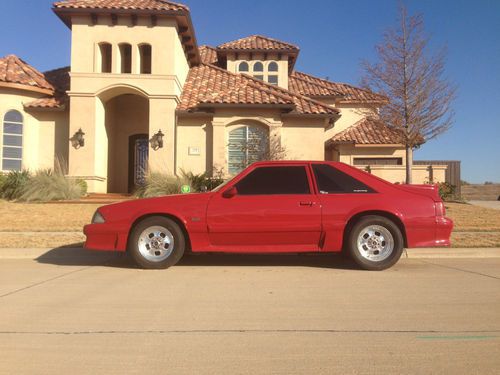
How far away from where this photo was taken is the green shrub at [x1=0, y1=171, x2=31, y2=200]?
48.0 feet

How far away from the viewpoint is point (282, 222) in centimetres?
645

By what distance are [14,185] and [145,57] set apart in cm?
701

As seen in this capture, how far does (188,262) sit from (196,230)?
1.17 metres

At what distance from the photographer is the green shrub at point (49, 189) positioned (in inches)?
555

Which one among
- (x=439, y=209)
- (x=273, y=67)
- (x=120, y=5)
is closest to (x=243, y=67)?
(x=273, y=67)

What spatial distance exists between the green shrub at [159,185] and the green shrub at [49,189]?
208 cm

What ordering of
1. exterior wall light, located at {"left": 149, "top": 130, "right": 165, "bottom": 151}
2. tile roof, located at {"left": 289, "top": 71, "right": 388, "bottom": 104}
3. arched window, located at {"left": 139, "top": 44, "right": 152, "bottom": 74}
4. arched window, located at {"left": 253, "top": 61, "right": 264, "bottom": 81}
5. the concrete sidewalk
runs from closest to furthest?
1. the concrete sidewalk
2. exterior wall light, located at {"left": 149, "top": 130, "right": 165, "bottom": 151}
3. arched window, located at {"left": 139, "top": 44, "right": 152, "bottom": 74}
4. arched window, located at {"left": 253, "top": 61, "right": 264, "bottom": 81}
5. tile roof, located at {"left": 289, "top": 71, "right": 388, "bottom": 104}

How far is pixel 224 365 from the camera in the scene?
3.24 metres

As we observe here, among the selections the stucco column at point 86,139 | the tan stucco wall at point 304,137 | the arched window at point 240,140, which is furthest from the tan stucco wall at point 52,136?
the tan stucco wall at point 304,137

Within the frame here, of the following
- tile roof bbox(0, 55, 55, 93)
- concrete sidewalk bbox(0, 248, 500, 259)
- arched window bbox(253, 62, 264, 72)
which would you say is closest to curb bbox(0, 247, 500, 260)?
concrete sidewalk bbox(0, 248, 500, 259)

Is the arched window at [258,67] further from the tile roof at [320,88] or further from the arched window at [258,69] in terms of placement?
the tile roof at [320,88]

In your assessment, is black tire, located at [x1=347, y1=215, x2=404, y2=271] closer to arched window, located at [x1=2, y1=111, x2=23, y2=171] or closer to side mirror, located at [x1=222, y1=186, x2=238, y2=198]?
side mirror, located at [x1=222, y1=186, x2=238, y2=198]

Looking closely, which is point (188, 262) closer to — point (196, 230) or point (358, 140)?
point (196, 230)

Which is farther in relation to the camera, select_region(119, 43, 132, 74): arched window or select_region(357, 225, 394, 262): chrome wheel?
select_region(119, 43, 132, 74): arched window
